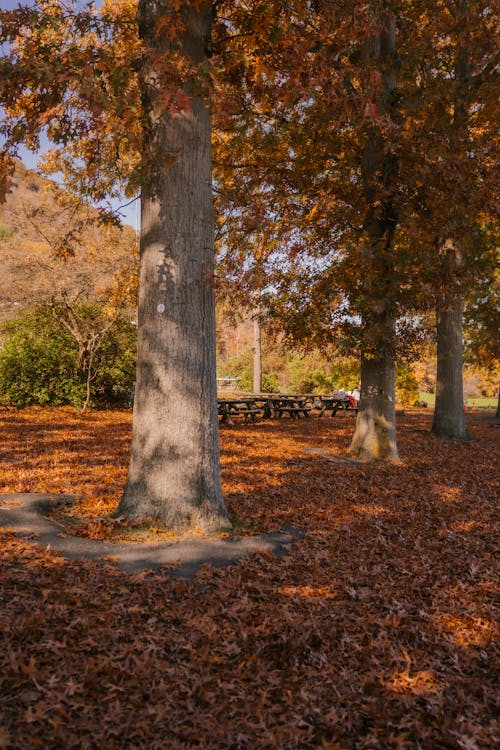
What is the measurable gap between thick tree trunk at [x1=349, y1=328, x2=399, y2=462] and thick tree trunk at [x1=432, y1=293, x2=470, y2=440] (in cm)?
476

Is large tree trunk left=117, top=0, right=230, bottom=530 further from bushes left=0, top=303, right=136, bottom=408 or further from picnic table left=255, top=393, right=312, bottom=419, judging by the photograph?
picnic table left=255, top=393, right=312, bottom=419

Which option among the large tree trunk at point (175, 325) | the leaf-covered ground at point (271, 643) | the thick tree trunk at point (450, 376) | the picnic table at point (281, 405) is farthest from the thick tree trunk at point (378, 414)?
the picnic table at point (281, 405)

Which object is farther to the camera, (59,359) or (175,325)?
(59,359)

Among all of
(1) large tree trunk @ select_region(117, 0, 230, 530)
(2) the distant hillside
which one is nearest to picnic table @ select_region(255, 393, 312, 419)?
(2) the distant hillside

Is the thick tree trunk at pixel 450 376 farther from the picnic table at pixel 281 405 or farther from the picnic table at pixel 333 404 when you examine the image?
the picnic table at pixel 333 404

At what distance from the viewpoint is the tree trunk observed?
35.3ft

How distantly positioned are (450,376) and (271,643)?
12.6 meters

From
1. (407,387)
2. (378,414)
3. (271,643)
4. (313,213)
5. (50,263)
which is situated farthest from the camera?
(407,387)

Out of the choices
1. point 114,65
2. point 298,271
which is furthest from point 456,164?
point 114,65

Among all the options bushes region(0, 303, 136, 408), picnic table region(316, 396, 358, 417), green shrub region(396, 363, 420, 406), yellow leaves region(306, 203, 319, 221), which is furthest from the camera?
green shrub region(396, 363, 420, 406)

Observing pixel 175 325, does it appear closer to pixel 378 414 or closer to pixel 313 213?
pixel 313 213

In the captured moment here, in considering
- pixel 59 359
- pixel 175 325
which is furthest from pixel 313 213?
pixel 59 359

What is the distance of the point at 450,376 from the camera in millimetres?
14945

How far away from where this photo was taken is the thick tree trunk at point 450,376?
48.8 feet
